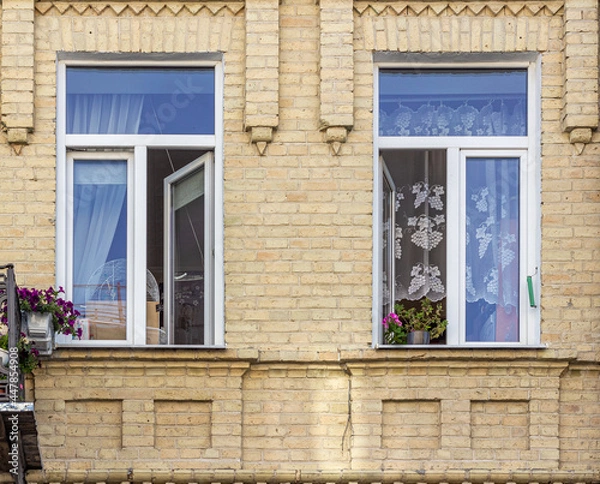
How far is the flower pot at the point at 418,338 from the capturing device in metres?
11.8

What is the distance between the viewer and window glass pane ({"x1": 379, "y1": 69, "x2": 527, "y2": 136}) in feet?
39.5

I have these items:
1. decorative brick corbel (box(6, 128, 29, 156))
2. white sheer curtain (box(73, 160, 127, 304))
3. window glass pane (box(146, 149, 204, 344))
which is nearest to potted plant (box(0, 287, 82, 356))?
white sheer curtain (box(73, 160, 127, 304))

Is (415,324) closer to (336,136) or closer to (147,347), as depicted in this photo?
(336,136)

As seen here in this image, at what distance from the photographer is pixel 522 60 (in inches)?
473

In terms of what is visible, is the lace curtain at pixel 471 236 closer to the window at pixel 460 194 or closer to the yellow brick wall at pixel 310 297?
the window at pixel 460 194

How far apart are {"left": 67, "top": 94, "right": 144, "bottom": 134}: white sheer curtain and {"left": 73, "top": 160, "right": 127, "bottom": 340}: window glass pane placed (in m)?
0.25

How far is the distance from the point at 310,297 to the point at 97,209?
1.79 m

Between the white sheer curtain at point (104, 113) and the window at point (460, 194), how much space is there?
6.16 ft

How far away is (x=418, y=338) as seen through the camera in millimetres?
11766

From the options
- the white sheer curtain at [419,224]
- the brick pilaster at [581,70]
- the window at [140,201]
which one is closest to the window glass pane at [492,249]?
the white sheer curtain at [419,224]

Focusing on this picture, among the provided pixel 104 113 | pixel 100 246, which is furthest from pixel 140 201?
pixel 104 113

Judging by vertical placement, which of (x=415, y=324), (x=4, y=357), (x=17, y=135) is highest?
(x=17, y=135)

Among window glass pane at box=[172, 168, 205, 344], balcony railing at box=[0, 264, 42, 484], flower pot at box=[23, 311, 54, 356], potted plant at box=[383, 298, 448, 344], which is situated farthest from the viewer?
window glass pane at box=[172, 168, 205, 344]

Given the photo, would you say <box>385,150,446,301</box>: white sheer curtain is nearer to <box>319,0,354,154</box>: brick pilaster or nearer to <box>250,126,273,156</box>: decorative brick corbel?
<box>319,0,354,154</box>: brick pilaster
